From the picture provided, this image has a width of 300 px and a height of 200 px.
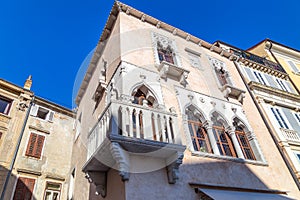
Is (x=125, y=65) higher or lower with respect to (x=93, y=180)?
higher

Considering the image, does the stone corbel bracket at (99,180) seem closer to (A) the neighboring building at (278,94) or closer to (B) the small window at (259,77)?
(A) the neighboring building at (278,94)

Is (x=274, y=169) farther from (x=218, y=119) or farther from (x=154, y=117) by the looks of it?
(x=154, y=117)

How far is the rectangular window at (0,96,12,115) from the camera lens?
12.8m

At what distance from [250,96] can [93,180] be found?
8.76 metres

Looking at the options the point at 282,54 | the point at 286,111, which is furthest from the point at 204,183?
the point at 282,54

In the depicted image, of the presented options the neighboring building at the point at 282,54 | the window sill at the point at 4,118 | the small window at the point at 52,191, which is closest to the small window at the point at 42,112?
the window sill at the point at 4,118

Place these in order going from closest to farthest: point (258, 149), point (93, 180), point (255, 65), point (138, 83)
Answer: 1. point (93, 180)
2. point (138, 83)
3. point (258, 149)
4. point (255, 65)

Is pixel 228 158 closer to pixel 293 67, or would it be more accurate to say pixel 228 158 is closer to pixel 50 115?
pixel 50 115

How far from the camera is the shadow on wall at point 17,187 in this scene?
10492mm

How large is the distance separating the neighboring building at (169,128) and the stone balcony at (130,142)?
0.02 metres

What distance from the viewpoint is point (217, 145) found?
24.0ft

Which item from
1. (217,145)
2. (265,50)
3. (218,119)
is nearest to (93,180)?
(217,145)

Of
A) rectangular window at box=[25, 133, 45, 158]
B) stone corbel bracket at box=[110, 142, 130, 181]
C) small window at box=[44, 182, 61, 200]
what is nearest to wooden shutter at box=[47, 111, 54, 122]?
rectangular window at box=[25, 133, 45, 158]

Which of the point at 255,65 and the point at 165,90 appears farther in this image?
the point at 255,65
